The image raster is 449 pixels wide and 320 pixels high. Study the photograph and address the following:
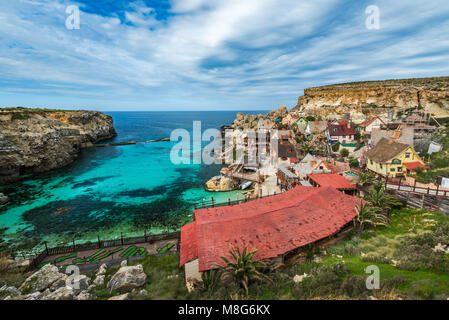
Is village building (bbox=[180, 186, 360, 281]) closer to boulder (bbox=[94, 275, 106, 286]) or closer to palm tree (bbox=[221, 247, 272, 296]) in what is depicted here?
palm tree (bbox=[221, 247, 272, 296])

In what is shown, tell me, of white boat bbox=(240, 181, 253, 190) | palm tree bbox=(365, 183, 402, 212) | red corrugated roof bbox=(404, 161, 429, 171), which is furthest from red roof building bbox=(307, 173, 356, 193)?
white boat bbox=(240, 181, 253, 190)

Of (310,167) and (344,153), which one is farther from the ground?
(344,153)

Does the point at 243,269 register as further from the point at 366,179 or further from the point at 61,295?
the point at 366,179

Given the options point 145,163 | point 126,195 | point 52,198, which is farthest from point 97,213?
point 145,163

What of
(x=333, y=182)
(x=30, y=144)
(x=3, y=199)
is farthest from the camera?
(x=30, y=144)

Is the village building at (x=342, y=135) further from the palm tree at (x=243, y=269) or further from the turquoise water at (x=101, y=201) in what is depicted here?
the palm tree at (x=243, y=269)

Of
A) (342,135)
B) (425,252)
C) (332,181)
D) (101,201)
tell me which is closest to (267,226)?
(425,252)

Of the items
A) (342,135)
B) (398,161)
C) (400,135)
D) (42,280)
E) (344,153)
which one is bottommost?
(42,280)

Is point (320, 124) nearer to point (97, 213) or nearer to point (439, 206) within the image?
point (439, 206)
